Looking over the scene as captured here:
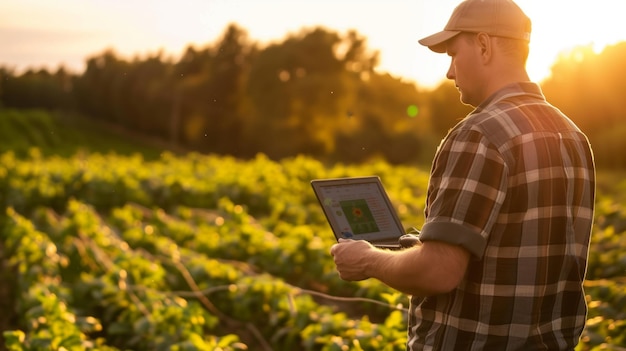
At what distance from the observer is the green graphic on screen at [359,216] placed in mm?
2863

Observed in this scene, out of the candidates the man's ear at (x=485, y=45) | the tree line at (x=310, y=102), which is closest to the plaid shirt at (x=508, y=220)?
the man's ear at (x=485, y=45)

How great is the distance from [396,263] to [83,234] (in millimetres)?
8008

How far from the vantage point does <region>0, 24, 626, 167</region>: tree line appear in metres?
41.4

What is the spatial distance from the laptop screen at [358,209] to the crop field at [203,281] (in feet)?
4.92

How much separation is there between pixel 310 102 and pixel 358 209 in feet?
168

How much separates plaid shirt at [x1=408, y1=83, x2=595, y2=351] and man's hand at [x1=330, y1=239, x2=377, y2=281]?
0.73ft

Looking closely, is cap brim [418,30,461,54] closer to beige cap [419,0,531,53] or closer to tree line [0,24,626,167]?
beige cap [419,0,531,53]

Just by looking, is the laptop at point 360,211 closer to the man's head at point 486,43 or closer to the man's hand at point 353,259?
the man's hand at point 353,259

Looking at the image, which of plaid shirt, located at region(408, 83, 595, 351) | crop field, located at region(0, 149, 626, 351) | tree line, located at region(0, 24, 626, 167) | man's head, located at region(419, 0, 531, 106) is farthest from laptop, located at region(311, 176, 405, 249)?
tree line, located at region(0, 24, 626, 167)

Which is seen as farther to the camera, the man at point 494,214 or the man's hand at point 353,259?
the man's hand at point 353,259

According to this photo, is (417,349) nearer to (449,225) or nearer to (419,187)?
(449,225)

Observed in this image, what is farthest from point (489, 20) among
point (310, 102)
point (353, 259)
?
point (310, 102)

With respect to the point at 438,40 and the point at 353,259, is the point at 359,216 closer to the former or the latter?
the point at 353,259

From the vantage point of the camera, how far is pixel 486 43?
244 cm
